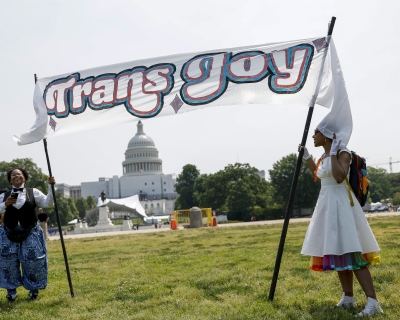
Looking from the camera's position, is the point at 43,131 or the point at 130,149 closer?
the point at 43,131

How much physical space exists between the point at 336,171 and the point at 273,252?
515 centimetres

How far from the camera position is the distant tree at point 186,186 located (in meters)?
86.2

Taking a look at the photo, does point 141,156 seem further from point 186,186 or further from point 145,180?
point 186,186

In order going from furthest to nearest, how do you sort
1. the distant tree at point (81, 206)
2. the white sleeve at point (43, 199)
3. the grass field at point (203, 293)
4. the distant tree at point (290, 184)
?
the distant tree at point (81, 206)
the distant tree at point (290, 184)
the white sleeve at point (43, 199)
the grass field at point (203, 293)

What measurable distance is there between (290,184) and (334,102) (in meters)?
42.7

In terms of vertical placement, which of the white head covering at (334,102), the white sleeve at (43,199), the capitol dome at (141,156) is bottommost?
the white sleeve at (43,199)

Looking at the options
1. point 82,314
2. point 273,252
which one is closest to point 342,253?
point 82,314

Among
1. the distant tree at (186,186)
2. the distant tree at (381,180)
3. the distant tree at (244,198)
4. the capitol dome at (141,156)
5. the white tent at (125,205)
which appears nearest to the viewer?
the distant tree at (244,198)

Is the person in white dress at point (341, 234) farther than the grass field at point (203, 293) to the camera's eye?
No

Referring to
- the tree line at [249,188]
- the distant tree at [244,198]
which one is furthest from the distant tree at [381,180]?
the distant tree at [244,198]

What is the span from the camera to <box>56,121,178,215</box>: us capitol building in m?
123

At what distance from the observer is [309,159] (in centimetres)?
470

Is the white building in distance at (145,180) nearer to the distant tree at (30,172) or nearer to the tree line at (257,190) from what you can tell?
the tree line at (257,190)

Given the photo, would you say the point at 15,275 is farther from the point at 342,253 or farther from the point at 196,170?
the point at 196,170
